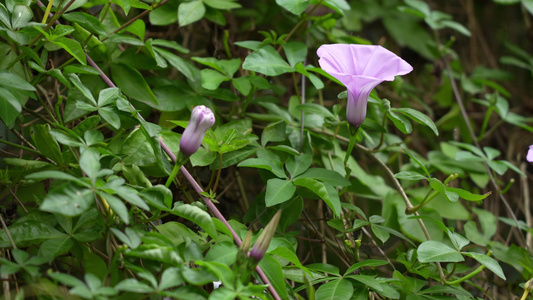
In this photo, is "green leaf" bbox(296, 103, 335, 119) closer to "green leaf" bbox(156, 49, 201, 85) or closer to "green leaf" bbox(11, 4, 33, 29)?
"green leaf" bbox(156, 49, 201, 85)

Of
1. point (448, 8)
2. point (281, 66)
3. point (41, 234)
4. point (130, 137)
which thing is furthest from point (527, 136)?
point (41, 234)

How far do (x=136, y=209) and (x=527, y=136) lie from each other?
63.4 inches

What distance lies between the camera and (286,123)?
1.17 m

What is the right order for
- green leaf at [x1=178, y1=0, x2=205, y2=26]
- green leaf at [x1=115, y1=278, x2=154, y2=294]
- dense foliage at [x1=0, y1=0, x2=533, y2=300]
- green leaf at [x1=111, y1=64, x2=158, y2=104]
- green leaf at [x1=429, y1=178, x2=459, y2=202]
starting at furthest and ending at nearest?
1. green leaf at [x1=178, y1=0, x2=205, y2=26]
2. green leaf at [x1=111, y1=64, x2=158, y2=104]
3. green leaf at [x1=429, y1=178, x2=459, y2=202]
4. dense foliage at [x1=0, y1=0, x2=533, y2=300]
5. green leaf at [x1=115, y1=278, x2=154, y2=294]

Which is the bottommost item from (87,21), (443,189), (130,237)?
(443,189)

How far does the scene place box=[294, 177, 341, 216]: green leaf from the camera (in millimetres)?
908

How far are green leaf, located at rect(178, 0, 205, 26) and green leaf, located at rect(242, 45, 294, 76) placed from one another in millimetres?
214

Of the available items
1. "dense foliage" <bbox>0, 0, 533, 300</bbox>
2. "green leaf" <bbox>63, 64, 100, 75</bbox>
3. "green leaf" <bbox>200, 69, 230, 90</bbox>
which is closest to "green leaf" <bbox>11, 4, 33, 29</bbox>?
"dense foliage" <bbox>0, 0, 533, 300</bbox>

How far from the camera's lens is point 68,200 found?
2.13 ft

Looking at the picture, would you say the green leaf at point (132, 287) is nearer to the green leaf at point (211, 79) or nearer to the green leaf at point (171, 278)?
the green leaf at point (171, 278)

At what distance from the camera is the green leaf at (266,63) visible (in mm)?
1017

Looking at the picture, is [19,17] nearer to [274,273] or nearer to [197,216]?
[197,216]

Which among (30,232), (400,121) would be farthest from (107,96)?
(400,121)

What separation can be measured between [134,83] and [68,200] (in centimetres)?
47
